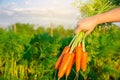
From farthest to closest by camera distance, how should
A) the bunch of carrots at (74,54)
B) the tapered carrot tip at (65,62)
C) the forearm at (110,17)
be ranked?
the bunch of carrots at (74,54), the tapered carrot tip at (65,62), the forearm at (110,17)

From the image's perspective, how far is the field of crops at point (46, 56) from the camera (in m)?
9.01

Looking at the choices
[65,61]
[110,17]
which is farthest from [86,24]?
[65,61]

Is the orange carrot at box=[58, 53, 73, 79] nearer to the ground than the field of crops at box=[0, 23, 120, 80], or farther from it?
farther from it

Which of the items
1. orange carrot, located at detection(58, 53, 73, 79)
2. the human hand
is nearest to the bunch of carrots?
orange carrot, located at detection(58, 53, 73, 79)

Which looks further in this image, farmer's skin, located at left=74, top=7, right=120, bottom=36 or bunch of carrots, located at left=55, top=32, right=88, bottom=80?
bunch of carrots, located at left=55, top=32, right=88, bottom=80

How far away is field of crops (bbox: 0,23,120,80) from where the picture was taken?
9008 millimetres

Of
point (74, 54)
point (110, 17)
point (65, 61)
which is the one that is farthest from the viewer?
point (74, 54)

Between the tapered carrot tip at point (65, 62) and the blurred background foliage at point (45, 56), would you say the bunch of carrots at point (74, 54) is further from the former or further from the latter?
the blurred background foliage at point (45, 56)

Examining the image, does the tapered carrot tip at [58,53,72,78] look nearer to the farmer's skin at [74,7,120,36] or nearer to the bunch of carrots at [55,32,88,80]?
the bunch of carrots at [55,32,88,80]

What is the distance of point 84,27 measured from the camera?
12.2ft

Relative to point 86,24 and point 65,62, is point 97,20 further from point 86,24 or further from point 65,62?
point 65,62

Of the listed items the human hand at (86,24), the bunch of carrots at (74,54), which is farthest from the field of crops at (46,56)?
the human hand at (86,24)

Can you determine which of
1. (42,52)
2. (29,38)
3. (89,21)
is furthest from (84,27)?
(29,38)

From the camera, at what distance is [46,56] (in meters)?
9.31
